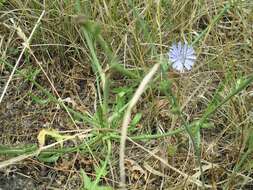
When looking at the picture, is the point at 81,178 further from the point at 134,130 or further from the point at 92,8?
the point at 92,8

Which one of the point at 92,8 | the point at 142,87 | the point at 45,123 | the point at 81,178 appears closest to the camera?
the point at 142,87

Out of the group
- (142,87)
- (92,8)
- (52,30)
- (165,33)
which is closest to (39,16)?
(52,30)

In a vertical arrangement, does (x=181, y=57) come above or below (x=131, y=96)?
above
